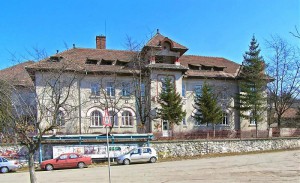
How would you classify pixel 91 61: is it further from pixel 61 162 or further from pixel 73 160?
pixel 61 162

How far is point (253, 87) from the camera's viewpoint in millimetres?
44406

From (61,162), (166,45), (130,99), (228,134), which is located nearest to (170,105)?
(130,99)

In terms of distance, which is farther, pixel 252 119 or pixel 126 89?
pixel 252 119

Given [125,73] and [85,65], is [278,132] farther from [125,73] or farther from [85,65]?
[85,65]

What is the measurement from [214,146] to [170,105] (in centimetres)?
719

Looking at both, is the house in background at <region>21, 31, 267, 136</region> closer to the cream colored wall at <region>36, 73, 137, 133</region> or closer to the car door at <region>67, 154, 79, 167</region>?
the cream colored wall at <region>36, 73, 137, 133</region>

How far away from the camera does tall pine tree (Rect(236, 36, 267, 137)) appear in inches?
1724

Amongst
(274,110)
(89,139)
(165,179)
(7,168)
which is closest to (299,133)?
(274,110)

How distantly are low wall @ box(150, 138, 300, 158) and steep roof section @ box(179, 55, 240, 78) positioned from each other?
11245 mm

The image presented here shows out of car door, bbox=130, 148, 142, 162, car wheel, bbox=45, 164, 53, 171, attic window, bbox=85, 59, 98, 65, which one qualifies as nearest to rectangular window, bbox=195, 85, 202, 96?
attic window, bbox=85, 59, 98, 65

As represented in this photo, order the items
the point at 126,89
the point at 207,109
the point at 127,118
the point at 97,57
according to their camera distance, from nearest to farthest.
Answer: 1. the point at 207,109
2. the point at 127,118
3. the point at 126,89
4. the point at 97,57

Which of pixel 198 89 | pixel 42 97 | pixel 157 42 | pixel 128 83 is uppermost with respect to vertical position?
pixel 157 42

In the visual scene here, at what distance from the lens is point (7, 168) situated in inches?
1044

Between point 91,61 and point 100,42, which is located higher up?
point 100,42
